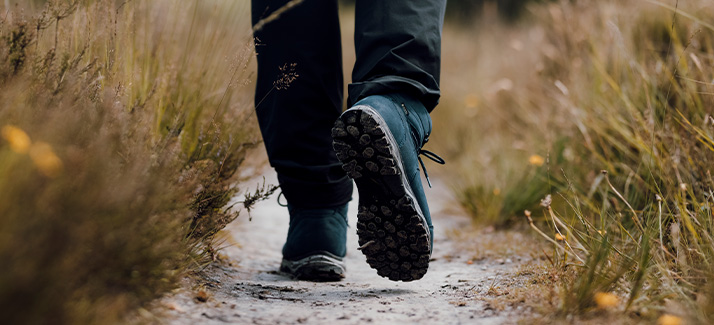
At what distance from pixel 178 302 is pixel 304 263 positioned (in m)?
0.49

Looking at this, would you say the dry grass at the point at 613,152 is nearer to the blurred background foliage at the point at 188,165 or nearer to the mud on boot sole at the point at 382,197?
the blurred background foliage at the point at 188,165

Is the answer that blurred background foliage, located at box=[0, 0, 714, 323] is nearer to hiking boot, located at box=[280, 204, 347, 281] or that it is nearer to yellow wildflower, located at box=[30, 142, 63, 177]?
yellow wildflower, located at box=[30, 142, 63, 177]

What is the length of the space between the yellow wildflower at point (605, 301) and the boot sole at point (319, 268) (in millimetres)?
709

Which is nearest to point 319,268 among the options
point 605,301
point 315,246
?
point 315,246

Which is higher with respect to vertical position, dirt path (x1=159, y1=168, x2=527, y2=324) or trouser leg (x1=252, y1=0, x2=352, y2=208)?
trouser leg (x1=252, y1=0, x2=352, y2=208)

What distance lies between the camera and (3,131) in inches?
33.7

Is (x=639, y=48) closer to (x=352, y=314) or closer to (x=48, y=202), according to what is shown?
(x=352, y=314)

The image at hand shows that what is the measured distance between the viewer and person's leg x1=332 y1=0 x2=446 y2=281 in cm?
126

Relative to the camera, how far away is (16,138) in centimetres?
82

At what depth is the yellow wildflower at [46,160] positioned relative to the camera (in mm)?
790

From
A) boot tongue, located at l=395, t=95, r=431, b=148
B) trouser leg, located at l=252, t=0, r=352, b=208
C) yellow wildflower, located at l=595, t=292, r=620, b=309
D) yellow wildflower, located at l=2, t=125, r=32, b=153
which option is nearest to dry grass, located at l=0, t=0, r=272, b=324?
yellow wildflower, located at l=2, t=125, r=32, b=153

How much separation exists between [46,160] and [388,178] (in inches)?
26.0

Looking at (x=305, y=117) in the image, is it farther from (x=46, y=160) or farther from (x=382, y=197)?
(x=46, y=160)

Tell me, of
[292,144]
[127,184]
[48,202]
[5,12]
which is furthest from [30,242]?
[292,144]
